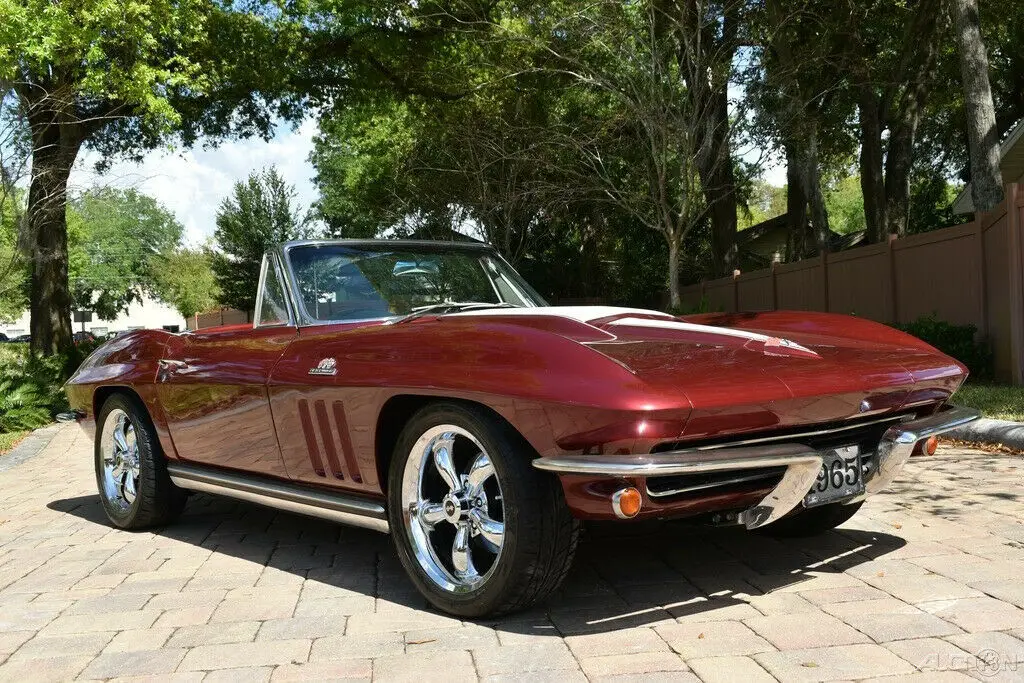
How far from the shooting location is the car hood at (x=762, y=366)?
3.08 m

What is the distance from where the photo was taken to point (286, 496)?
165 inches

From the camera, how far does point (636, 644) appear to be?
3.18 meters

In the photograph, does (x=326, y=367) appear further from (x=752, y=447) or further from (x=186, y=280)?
(x=186, y=280)

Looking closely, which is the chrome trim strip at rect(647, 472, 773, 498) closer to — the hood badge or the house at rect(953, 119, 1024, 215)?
the hood badge

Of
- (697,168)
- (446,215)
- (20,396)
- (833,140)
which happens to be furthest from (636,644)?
(833,140)

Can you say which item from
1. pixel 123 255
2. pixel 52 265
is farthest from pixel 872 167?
pixel 123 255

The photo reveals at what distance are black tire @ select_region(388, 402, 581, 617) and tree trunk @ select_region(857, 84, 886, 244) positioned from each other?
20.6 metres

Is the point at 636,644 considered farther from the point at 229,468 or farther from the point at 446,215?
the point at 446,215

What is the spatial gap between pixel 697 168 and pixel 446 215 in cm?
970

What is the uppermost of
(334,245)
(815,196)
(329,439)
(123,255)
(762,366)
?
(123,255)

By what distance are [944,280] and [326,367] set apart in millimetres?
10542

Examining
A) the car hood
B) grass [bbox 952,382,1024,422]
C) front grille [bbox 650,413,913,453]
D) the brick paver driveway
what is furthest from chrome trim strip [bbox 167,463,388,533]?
grass [bbox 952,382,1024,422]

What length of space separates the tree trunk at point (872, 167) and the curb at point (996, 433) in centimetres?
1524

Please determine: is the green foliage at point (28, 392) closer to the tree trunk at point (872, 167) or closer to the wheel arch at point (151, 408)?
the wheel arch at point (151, 408)
